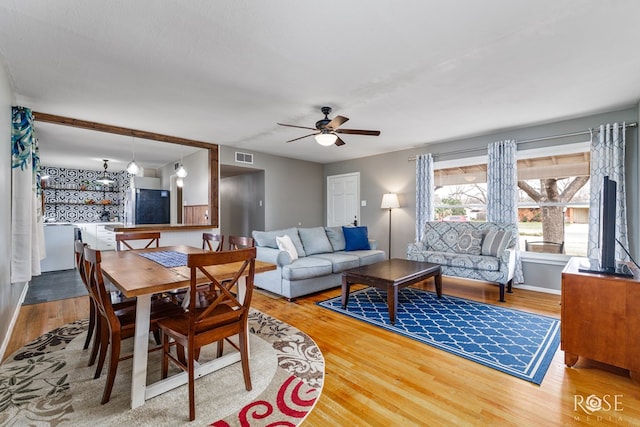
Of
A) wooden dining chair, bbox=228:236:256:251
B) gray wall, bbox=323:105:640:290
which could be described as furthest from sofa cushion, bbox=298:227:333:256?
gray wall, bbox=323:105:640:290

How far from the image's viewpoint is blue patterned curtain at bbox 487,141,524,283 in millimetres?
4500

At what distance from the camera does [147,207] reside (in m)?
7.00

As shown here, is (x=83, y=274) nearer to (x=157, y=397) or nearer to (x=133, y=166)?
(x=157, y=397)

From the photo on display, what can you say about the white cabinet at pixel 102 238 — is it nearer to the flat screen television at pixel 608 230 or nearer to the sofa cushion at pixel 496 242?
the sofa cushion at pixel 496 242

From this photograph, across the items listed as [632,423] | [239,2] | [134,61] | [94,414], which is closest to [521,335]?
[632,423]

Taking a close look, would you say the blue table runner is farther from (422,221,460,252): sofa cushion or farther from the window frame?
the window frame

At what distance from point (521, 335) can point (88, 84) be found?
4.86 m

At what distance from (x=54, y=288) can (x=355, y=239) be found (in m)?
4.63

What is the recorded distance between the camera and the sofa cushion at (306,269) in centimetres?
377

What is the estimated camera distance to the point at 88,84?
2.94 metres

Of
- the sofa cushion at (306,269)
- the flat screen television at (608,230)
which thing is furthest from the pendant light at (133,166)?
the flat screen television at (608,230)

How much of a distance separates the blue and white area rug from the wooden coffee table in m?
0.21

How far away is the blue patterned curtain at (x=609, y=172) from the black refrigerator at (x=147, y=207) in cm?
827

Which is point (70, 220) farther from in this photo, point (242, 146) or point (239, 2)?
point (239, 2)
